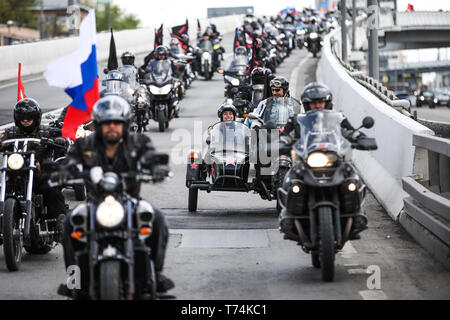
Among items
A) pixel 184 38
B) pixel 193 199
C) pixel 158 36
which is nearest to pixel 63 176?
pixel 193 199

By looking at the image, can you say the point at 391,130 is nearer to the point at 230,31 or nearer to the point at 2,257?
the point at 2,257

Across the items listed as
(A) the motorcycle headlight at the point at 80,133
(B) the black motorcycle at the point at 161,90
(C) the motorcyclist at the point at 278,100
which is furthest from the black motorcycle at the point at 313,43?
(C) the motorcyclist at the point at 278,100

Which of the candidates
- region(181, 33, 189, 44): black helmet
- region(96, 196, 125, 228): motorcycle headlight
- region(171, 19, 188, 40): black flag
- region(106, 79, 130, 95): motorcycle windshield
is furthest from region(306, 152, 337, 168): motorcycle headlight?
region(171, 19, 188, 40): black flag

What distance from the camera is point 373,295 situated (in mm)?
9039

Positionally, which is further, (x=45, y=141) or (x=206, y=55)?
(x=206, y=55)

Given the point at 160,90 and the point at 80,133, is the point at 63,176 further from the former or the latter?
the point at 160,90

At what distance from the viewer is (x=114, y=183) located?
7.90 m

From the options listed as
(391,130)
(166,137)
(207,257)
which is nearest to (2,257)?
(207,257)

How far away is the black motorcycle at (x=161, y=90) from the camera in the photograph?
26.3 m

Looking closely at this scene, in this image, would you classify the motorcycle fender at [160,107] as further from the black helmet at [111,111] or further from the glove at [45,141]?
the black helmet at [111,111]

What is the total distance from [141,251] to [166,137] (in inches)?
689

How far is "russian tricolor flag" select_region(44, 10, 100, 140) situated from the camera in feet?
37.3

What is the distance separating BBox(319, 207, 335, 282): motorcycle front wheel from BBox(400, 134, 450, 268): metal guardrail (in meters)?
1.28

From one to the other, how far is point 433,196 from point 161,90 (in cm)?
1551
